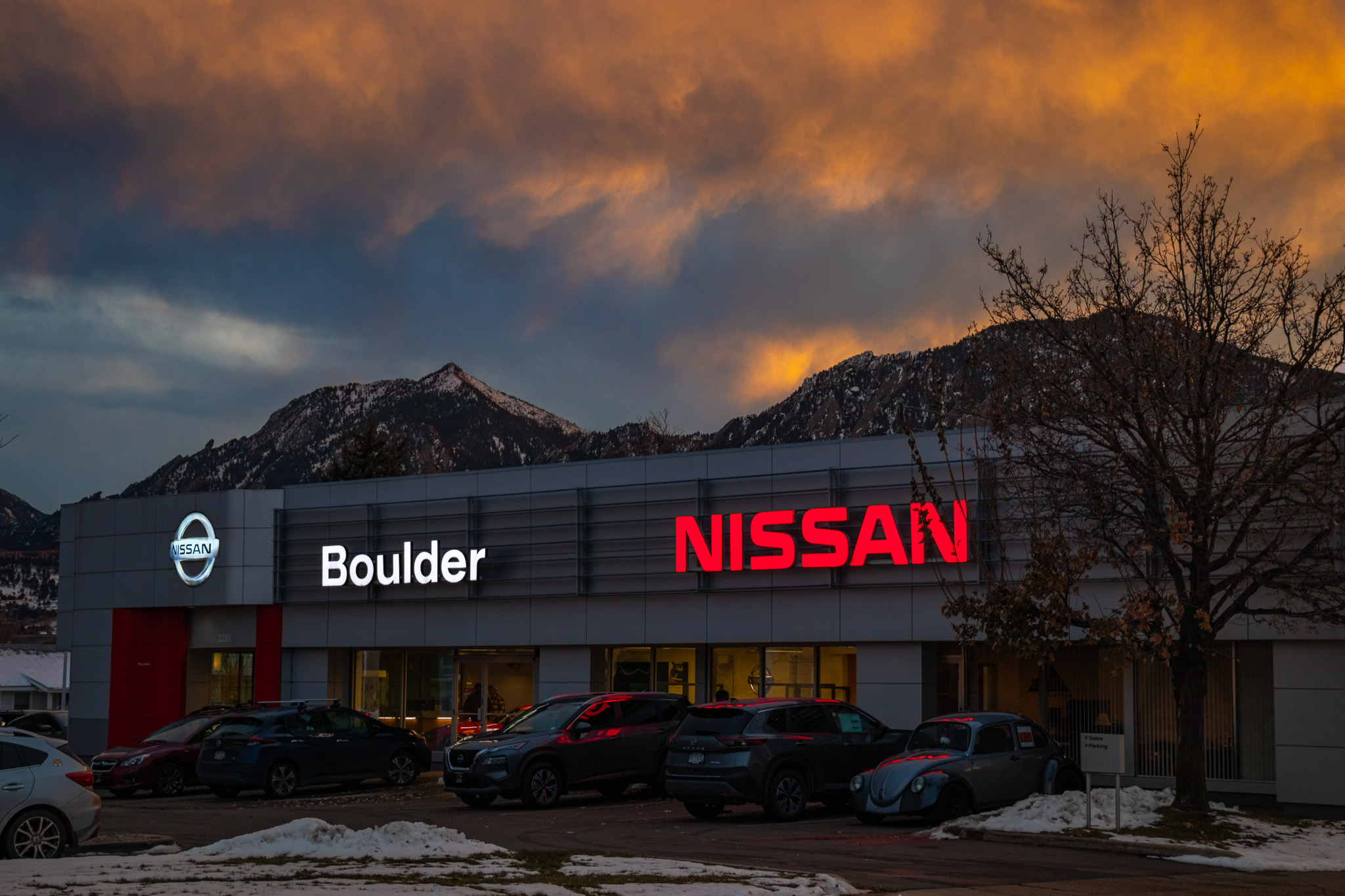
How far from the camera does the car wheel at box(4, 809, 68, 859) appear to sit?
1495 cm

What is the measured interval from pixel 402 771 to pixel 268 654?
1005cm

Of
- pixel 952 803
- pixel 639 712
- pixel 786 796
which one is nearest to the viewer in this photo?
pixel 952 803

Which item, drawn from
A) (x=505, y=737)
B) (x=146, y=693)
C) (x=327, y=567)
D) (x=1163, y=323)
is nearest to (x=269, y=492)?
(x=327, y=567)

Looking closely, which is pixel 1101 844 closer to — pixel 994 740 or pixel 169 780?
pixel 994 740

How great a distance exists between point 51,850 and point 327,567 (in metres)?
19.5

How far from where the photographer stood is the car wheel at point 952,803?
1947 centimetres

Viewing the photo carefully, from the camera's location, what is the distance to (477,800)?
23.1 m

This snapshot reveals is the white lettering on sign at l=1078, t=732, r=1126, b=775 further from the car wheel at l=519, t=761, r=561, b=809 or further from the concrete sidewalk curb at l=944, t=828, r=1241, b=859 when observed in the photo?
the car wheel at l=519, t=761, r=561, b=809

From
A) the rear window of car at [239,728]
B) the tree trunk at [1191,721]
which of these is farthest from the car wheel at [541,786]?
the tree trunk at [1191,721]

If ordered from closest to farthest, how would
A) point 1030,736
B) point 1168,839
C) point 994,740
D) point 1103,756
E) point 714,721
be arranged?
point 1168,839
point 1103,756
point 994,740
point 1030,736
point 714,721

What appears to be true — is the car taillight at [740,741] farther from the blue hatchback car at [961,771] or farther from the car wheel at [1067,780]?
the car wheel at [1067,780]

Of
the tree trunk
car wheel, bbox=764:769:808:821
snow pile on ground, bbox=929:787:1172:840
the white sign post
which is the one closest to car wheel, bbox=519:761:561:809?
car wheel, bbox=764:769:808:821

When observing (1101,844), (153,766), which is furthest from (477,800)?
(1101,844)

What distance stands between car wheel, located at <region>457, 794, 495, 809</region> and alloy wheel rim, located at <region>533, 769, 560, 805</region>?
2.46 feet
